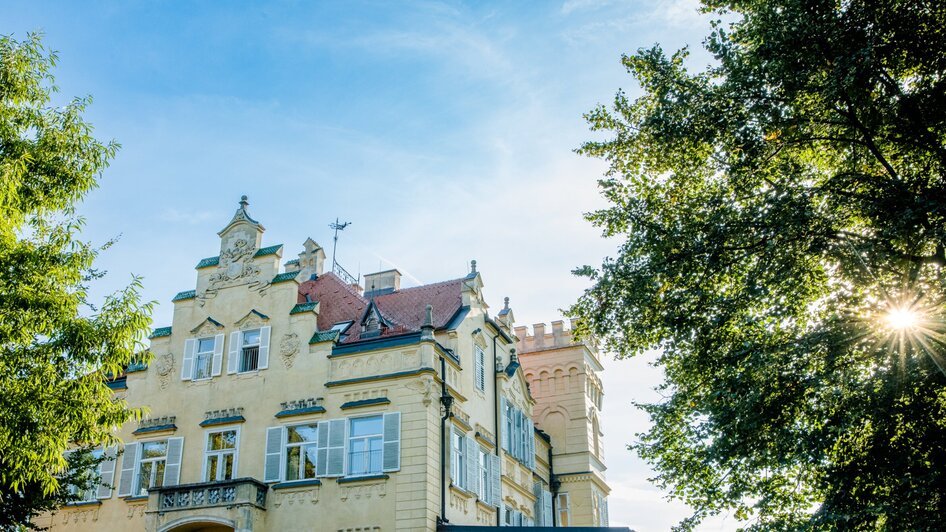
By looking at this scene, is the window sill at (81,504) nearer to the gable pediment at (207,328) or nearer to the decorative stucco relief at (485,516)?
the gable pediment at (207,328)

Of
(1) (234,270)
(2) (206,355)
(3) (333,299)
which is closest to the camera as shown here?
(2) (206,355)

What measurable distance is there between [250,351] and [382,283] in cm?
666

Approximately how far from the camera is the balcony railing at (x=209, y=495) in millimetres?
25219

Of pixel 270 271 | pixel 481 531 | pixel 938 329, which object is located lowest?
pixel 481 531

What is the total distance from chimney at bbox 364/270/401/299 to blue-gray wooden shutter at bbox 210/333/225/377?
609cm

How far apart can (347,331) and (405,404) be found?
4.06 meters

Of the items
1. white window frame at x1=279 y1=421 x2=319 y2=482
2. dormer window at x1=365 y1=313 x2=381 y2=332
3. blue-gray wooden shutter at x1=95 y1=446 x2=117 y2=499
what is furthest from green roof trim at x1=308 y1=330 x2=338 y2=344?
blue-gray wooden shutter at x1=95 y1=446 x2=117 y2=499

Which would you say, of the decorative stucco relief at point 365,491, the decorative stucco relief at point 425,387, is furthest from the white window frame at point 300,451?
the decorative stucco relief at point 425,387

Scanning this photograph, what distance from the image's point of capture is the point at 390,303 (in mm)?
31562

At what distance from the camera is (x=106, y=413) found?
16484 mm

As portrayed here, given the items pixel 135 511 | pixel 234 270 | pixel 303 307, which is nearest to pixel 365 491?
pixel 303 307

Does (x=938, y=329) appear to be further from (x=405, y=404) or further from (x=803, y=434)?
(x=405, y=404)

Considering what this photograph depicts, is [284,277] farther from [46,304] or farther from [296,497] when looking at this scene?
[46,304]

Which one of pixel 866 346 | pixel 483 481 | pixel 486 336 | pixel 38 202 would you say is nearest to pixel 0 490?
pixel 38 202
